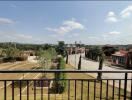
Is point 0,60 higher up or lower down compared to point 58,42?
lower down

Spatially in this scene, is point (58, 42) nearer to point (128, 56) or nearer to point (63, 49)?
point (63, 49)

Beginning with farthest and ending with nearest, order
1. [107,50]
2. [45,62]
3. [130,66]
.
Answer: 1. [107,50]
2. [130,66]
3. [45,62]

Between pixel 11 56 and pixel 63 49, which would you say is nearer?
pixel 11 56

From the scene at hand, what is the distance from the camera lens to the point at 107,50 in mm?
59031

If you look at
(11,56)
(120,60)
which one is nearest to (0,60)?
(11,56)

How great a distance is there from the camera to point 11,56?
172 feet

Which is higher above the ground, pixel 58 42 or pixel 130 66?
pixel 58 42

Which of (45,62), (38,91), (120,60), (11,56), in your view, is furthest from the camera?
(11,56)

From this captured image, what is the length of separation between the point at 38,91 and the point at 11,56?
3796 centimetres

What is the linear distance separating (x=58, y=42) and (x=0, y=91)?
214ft

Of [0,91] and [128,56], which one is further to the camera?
[128,56]

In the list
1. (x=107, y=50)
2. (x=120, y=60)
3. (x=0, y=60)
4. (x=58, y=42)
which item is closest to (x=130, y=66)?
(x=120, y=60)

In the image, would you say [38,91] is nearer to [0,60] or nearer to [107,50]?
[0,60]

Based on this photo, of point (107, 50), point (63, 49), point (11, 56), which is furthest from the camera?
point (63, 49)
